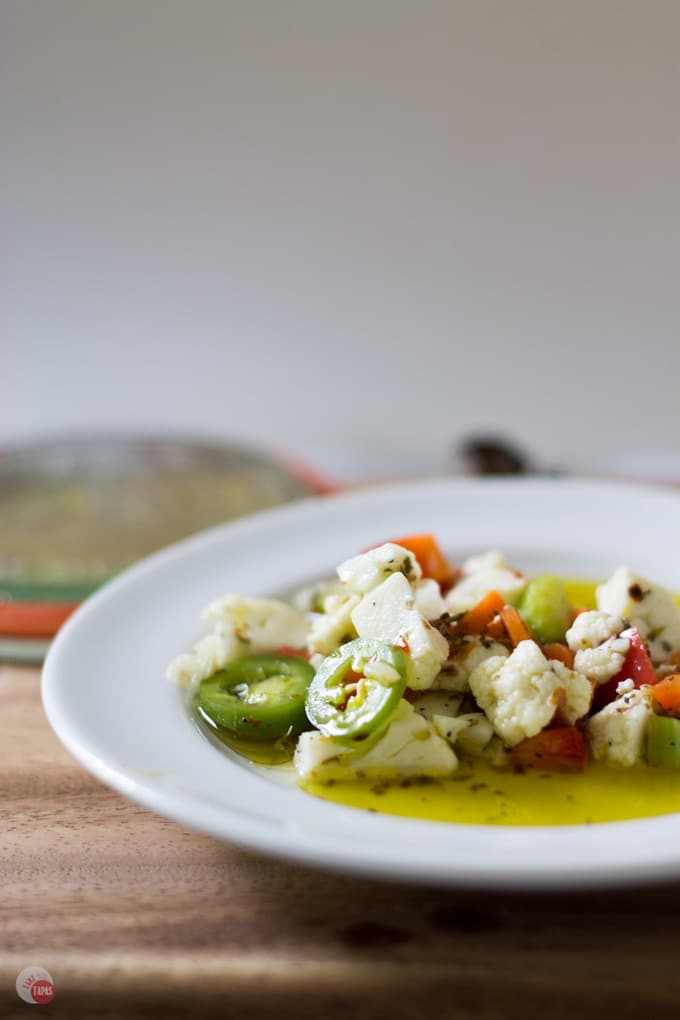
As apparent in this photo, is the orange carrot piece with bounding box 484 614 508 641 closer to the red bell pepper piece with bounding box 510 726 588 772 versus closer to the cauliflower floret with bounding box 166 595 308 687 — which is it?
the red bell pepper piece with bounding box 510 726 588 772

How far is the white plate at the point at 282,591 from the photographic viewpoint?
3.14 ft

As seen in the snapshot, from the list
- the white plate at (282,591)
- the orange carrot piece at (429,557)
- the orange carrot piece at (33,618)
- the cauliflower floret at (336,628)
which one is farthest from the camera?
Answer: the orange carrot piece at (33,618)

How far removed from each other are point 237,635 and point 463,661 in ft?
1.17

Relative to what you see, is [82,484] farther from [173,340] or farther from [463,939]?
[463,939]

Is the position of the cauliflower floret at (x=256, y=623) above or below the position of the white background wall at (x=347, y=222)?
below

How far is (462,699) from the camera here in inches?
54.6

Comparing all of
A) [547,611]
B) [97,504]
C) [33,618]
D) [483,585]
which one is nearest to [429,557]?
[483,585]

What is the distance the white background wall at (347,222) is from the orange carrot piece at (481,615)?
2199 mm

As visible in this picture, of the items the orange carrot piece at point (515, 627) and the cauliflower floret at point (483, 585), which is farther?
the cauliflower floret at point (483, 585)

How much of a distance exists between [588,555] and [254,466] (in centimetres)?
99

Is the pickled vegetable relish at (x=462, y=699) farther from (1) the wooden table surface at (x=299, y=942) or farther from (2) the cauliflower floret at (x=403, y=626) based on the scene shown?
(1) the wooden table surface at (x=299, y=942)

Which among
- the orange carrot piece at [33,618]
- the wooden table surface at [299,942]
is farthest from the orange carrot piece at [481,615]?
the orange carrot piece at [33,618]

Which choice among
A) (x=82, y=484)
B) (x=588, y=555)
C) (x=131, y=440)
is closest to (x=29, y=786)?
(x=588, y=555)

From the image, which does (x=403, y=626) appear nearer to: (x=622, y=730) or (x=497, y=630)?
(x=497, y=630)
